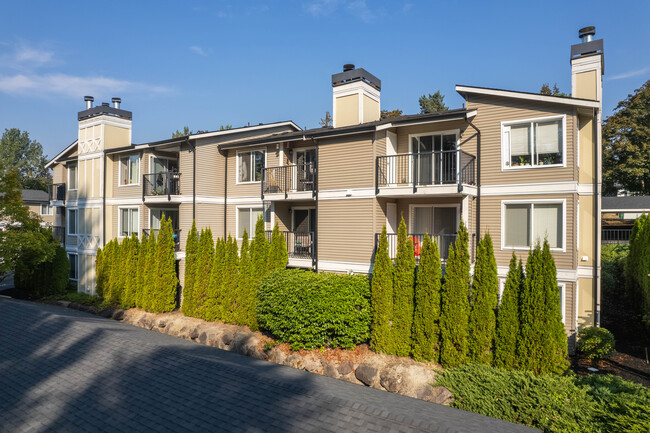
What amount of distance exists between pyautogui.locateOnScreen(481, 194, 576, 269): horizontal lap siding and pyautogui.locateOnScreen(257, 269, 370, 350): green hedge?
16.3 feet

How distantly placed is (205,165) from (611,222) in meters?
33.8

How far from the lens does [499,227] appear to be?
14398 mm

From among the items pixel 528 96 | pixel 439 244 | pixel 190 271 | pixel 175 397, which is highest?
pixel 528 96

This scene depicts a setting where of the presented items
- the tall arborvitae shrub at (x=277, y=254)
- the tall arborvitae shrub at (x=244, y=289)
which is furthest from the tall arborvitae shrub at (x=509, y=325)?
the tall arborvitae shrub at (x=244, y=289)

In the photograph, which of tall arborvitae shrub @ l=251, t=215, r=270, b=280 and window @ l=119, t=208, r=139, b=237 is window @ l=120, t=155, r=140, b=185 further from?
tall arborvitae shrub @ l=251, t=215, r=270, b=280

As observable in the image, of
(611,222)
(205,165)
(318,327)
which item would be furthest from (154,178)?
(611,222)

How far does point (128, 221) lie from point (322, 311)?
1559cm

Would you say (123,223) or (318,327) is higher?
(123,223)

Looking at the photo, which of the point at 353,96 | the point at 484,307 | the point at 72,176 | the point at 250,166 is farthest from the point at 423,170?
the point at 72,176

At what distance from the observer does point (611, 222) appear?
112 feet

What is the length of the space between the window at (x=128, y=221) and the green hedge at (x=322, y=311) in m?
13.0

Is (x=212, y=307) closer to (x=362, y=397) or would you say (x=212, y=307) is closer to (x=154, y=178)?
(x=154, y=178)

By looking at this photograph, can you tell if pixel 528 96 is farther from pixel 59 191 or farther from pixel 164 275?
pixel 59 191

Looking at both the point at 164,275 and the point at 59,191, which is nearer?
the point at 164,275
